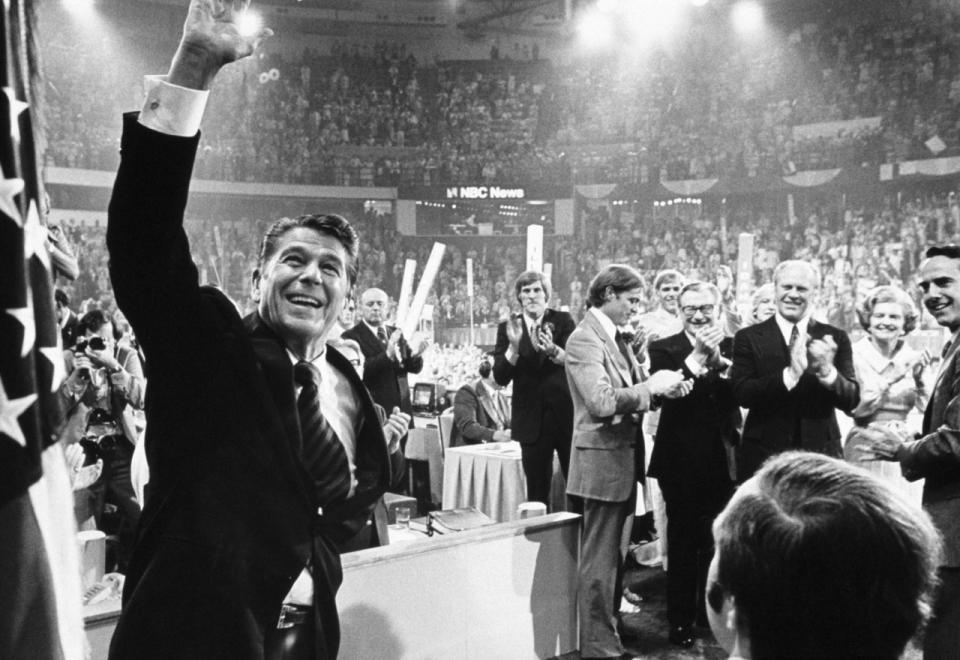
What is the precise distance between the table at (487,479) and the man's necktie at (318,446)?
12.0 ft

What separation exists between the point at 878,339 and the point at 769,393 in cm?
83

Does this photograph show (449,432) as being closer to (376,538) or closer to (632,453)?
(632,453)

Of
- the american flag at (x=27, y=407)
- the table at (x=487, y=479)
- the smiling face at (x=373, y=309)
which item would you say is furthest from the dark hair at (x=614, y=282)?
the american flag at (x=27, y=407)

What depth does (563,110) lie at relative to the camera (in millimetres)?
19891

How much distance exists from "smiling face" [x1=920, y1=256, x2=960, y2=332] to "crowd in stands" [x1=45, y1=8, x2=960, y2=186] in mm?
13451

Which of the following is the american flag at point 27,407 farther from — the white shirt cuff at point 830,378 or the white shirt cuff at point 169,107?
the white shirt cuff at point 830,378

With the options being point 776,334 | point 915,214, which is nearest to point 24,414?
point 776,334

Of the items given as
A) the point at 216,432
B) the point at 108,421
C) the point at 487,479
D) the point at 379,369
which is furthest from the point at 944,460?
the point at 108,421

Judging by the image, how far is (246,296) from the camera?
54.8 feet

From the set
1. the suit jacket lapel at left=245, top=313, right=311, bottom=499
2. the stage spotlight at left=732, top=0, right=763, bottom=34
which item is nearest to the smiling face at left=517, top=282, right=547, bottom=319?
the suit jacket lapel at left=245, top=313, right=311, bottom=499

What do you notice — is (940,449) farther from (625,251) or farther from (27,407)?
(625,251)

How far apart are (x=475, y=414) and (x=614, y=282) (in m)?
2.46

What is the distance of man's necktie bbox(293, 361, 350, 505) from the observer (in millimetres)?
1413

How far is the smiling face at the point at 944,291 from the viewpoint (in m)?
2.85
